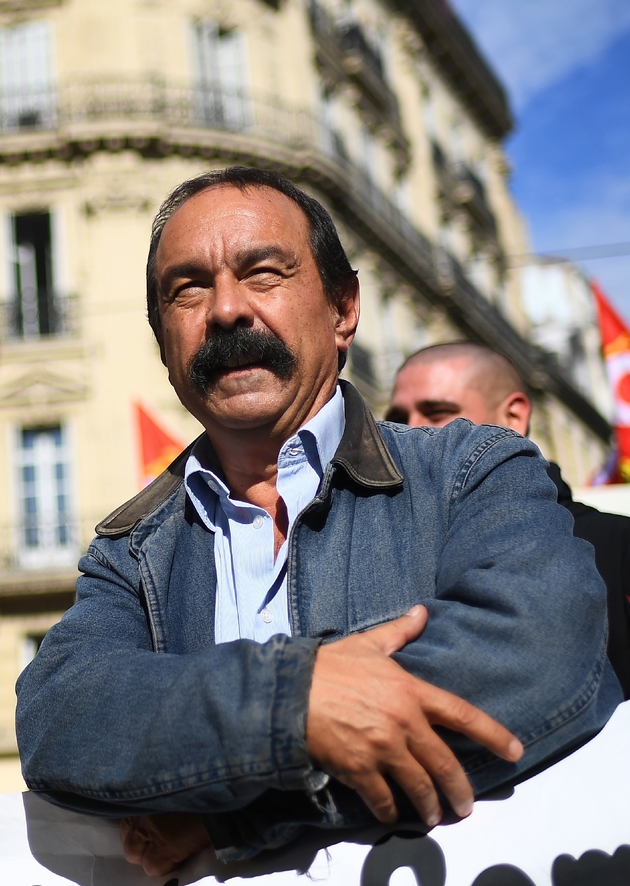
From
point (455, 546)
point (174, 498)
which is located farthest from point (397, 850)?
point (174, 498)

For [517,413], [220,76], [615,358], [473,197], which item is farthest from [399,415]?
[473,197]

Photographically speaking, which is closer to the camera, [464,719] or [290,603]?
[464,719]

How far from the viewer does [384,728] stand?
4.56ft

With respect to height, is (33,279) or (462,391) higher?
(33,279)

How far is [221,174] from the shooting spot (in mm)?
2119

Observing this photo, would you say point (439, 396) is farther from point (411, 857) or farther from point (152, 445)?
point (152, 445)

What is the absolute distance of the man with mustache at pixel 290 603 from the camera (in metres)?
1.42

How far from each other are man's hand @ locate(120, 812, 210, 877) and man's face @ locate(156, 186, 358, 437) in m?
0.67

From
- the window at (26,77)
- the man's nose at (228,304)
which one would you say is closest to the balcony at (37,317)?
the window at (26,77)

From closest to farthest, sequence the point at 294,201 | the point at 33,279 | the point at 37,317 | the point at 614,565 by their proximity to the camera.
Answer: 1. the point at 294,201
2. the point at 614,565
3. the point at 37,317
4. the point at 33,279

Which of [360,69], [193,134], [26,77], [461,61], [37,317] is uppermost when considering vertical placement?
[461,61]

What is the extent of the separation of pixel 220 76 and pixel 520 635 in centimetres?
1943

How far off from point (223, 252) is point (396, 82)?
25503 mm

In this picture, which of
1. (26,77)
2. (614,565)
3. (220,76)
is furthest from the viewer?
(220,76)
